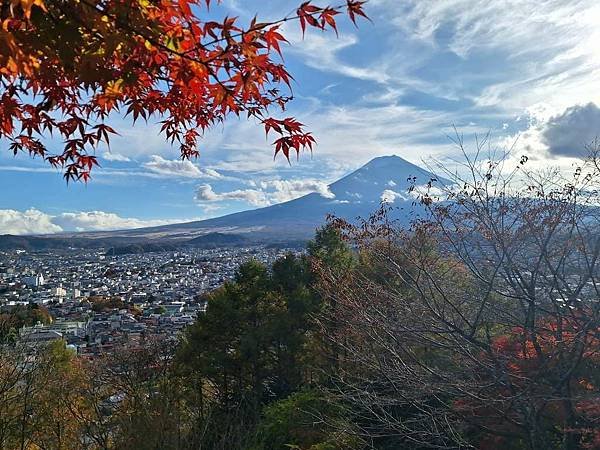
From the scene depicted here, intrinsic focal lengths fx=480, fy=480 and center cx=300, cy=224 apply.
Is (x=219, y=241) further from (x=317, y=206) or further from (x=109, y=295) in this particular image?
(x=109, y=295)

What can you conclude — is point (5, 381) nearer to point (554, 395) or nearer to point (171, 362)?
point (171, 362)

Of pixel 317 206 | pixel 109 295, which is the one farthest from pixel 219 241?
pixel 109 295

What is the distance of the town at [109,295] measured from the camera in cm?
2339

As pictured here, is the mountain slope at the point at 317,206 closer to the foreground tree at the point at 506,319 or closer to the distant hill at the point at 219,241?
the distant hill at the point at 219,241

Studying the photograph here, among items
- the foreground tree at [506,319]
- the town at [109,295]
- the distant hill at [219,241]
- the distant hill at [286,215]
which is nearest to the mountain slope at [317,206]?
the distant hill at [286,215]

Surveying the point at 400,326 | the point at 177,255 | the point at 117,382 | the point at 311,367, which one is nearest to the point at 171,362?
the point at 117,382

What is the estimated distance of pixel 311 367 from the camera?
40.3 ft

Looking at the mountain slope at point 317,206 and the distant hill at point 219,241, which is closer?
the distant hill at point 219,241

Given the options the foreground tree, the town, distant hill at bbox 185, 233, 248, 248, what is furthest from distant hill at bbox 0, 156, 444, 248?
the foreground tree

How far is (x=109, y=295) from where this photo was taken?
156 feet

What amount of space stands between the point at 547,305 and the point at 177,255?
95.8 metres

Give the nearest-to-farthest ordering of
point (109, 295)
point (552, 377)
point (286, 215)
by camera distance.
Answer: point (552, 377) → point (109, 295) → point (286, 215)

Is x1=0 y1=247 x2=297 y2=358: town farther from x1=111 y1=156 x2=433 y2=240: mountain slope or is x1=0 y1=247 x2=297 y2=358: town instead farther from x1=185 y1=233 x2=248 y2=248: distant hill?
x1=111 y1=156 x2=433 y2=240: mountain slope

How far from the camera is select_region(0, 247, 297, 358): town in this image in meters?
23.4
